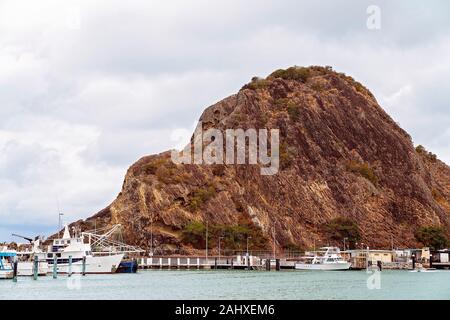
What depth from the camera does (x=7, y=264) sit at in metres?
122

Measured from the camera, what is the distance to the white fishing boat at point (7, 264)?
4606 inches

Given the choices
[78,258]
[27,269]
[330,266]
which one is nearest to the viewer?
[27,269]

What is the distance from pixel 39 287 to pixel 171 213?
95.2m

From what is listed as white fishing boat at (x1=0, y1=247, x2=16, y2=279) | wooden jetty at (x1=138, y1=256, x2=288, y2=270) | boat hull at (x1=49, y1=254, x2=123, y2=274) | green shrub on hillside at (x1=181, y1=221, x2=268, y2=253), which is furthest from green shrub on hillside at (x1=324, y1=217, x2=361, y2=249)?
white fishing boat at (x1=0, y1=247, x2=16, y2=279)

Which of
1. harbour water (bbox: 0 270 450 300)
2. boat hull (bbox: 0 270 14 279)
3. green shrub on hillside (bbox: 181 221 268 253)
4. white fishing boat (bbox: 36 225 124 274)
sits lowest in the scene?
harbour water (bbox: 0 270 450 300)

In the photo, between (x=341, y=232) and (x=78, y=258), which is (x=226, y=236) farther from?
(x=78, y=258)

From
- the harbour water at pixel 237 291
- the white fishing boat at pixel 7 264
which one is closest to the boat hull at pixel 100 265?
the white fishing boat at pixel 7 264

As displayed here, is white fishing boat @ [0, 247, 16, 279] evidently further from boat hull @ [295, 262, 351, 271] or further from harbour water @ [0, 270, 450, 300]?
boat hull @ [295, 262, 351, 271]

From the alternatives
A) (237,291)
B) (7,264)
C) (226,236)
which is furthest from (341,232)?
(237,291)

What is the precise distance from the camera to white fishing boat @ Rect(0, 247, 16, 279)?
117 metres

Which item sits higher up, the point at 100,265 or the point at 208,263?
the point at 100,265

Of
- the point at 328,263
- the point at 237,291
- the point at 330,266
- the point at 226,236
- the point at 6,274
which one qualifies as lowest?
the point at 237,291
